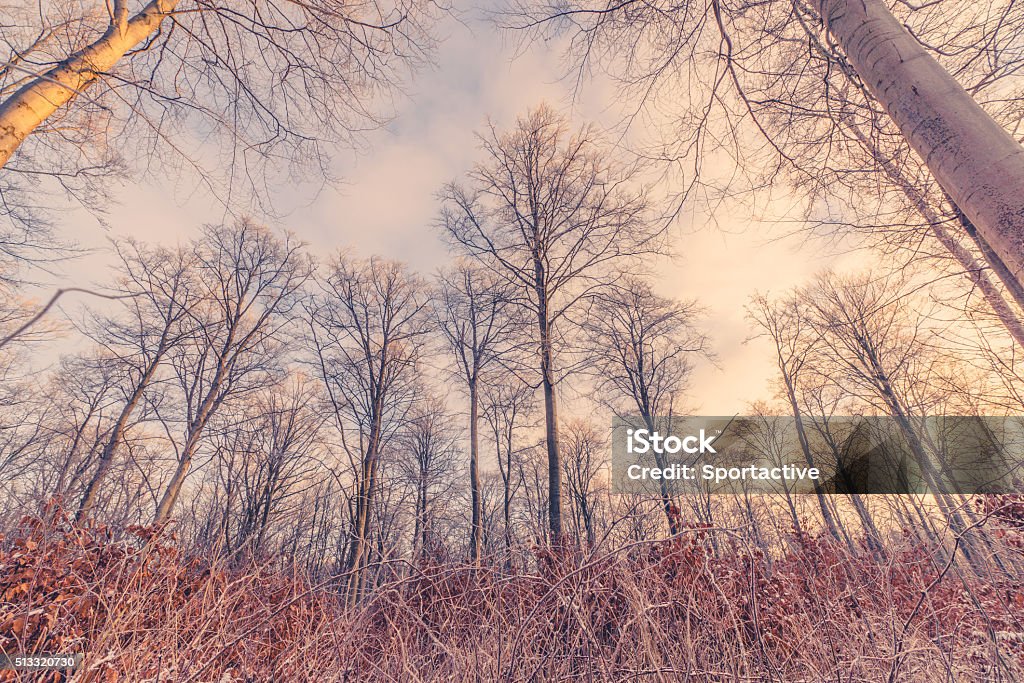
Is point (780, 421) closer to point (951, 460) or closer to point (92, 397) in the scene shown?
point (951, 460)

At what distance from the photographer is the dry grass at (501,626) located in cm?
253

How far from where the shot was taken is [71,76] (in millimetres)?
3303

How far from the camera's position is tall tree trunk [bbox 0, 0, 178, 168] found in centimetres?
296

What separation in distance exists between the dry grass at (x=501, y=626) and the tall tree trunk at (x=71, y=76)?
10.2 feet

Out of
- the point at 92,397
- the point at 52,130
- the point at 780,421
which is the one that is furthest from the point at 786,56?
the point at 92,397

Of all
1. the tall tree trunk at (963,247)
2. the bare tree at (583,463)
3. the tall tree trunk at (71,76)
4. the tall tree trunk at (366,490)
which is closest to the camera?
the tall tree trunk at (71,76)

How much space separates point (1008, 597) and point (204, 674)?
7924 mm

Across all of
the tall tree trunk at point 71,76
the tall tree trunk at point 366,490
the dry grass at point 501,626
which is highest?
the tall tree trunk at point 71,76

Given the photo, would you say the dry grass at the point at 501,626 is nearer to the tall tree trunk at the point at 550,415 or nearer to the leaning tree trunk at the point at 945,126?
the leaning tree trunk at the point at 945,126

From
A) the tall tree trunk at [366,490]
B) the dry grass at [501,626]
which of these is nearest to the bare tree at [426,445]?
the tall tree trunk at [366,490]

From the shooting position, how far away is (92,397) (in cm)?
1139

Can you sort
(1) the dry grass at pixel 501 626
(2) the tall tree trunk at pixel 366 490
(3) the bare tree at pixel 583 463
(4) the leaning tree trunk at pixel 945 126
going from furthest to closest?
(2) the tall tree trunk at pixel 366 490 → (3) the bare tree at pixel 583 463 → (1) the dry grass at pixel 501 626 → (4) the leaning tree trunk at pixel 945 126
